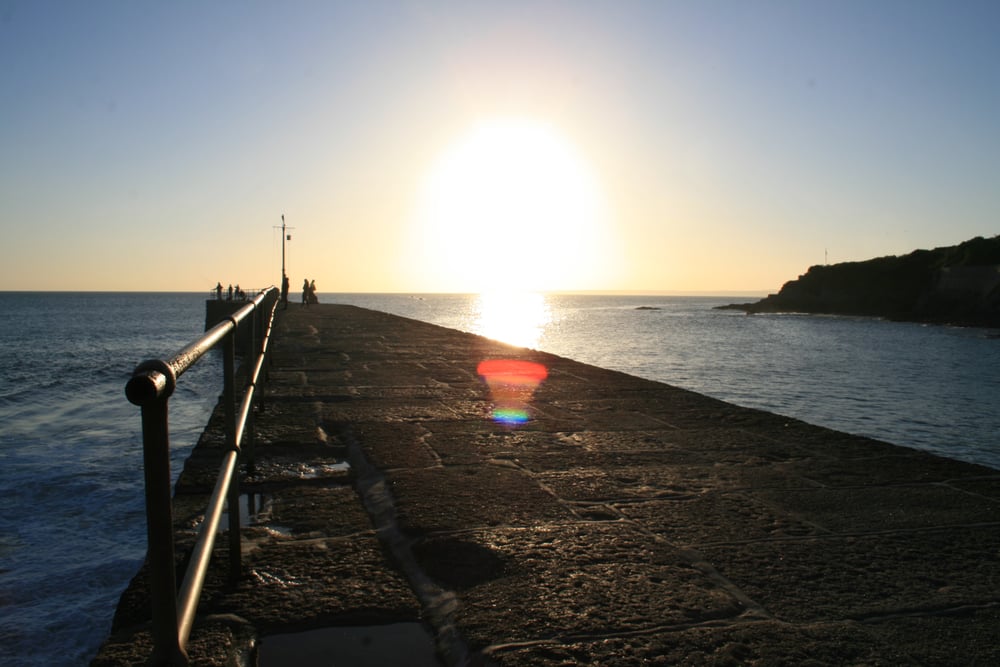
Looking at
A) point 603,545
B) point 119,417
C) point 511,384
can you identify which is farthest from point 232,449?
point 119,417

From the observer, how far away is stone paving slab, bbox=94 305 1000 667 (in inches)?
71.6

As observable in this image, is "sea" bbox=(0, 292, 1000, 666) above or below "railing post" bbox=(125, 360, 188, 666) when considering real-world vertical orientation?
below

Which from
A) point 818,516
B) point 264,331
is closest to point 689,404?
point 818,516

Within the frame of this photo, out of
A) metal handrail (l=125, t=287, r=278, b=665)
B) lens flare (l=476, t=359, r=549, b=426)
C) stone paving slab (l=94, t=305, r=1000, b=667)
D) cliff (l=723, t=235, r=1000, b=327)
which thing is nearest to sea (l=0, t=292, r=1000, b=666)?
metal handrail (l=125, t=287, r=278, b=665)

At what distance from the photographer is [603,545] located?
96.1 inches

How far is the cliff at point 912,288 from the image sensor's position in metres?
66.8

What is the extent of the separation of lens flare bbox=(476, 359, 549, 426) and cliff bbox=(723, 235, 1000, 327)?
6519 cm

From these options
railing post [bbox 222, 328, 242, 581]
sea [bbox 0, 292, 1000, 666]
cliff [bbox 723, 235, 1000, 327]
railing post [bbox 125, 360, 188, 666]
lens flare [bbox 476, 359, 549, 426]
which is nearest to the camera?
railing post [bbox 125, 360, 188, 666]

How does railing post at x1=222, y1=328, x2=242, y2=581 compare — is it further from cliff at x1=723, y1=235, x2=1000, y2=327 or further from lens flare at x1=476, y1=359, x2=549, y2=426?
cliff at x1=723, y1=235, x2=1000, y2=327

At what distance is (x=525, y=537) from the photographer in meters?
2.52

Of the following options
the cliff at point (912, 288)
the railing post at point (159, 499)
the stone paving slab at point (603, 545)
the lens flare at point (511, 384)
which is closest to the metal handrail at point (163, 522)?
the railing post at point (159, 499)

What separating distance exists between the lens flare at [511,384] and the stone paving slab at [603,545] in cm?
32

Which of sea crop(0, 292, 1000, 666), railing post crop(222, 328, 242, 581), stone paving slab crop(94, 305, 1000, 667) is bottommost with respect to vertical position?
sea crop(0, 292, 1000, 666)

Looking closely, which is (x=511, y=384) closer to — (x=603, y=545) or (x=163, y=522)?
(x=603, y=545)
